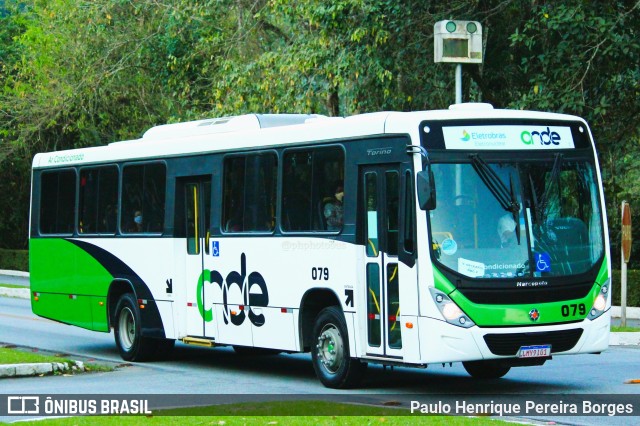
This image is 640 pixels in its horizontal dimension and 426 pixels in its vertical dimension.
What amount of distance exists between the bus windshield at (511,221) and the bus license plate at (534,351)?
766mm

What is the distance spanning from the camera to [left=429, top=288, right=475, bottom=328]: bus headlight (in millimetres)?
12758

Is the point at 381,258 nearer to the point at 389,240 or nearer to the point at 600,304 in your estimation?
the point at 389,240

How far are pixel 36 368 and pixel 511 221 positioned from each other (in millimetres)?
6613

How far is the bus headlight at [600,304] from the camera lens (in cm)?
1351

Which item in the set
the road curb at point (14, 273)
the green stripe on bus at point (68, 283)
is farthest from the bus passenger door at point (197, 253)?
the road curb at point (14, 273)

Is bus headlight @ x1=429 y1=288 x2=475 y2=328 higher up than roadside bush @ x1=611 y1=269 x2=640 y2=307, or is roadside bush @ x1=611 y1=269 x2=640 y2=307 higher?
bus headlight @ x1=429 y1=288 x2=475 y2=328

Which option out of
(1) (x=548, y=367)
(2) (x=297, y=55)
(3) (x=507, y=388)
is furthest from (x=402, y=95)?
(3) (x=507, y=388)

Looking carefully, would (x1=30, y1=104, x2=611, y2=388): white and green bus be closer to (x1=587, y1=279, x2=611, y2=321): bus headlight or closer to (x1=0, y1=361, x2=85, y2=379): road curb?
(x1=587, y1=279, x2=611, y2=321): bus headlight

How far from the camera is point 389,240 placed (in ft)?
44.4

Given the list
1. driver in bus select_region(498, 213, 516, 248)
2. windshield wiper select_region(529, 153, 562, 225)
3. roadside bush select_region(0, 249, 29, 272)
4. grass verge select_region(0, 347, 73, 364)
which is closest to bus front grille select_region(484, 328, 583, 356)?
driver in bus select_region(498, 213, 516, 248)

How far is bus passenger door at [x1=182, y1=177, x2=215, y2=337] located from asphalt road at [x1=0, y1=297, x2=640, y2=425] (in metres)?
0.71

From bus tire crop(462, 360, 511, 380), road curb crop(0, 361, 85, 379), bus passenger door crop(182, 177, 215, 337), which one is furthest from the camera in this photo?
bus passenger door crop(182, 177, 215, 337)

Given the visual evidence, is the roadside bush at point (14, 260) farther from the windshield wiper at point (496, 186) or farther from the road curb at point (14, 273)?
the windshield wiper at point (496, 186)

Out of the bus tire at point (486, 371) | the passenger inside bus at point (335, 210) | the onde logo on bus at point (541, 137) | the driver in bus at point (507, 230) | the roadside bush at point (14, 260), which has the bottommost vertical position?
the bus tire at point (486, 371)
